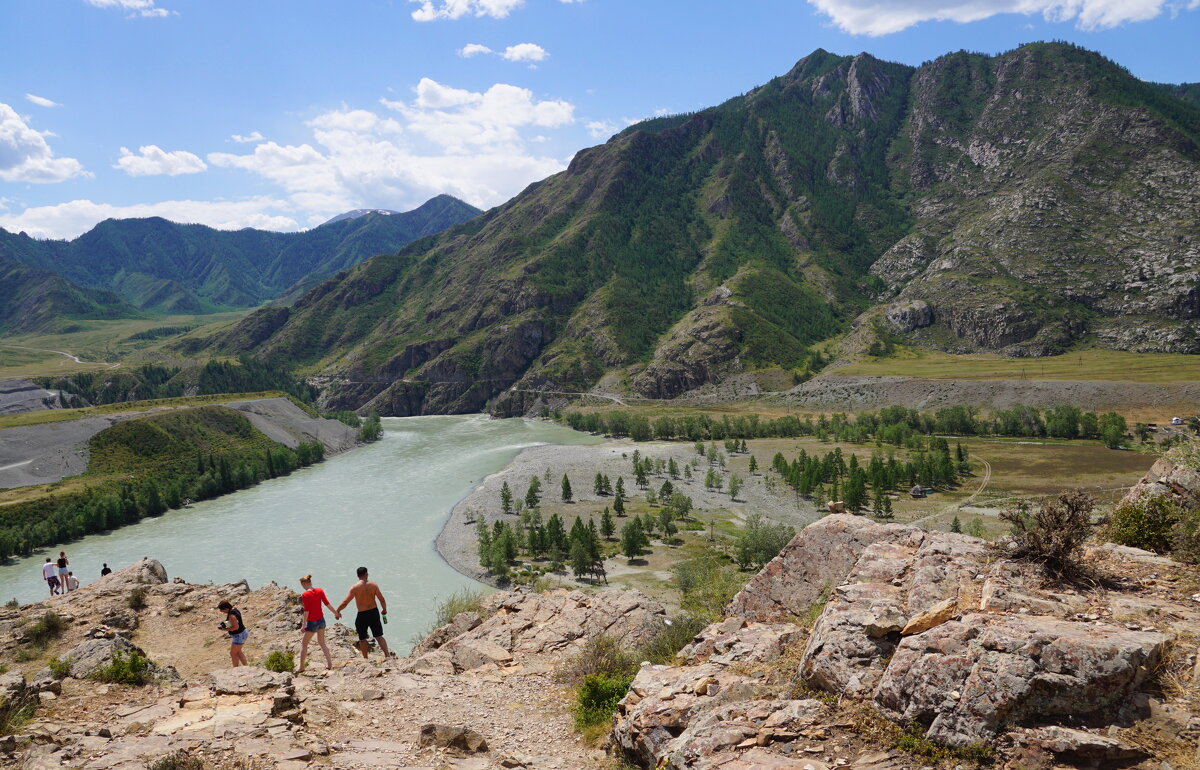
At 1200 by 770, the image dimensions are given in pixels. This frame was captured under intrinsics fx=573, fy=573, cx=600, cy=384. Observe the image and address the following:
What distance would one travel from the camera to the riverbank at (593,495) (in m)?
68.2

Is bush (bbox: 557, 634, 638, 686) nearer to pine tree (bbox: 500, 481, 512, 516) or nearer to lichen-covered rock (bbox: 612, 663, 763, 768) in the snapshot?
lichen-covered rock (bbox: 612, 663, 763, 768)

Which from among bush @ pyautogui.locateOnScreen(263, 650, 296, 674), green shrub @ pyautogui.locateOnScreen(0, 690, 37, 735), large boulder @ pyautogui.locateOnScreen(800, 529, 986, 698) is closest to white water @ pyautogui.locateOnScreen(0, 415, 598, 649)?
bush @ pyautogui.locateOnScreen(263, 650, 296, 674)

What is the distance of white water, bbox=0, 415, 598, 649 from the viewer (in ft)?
181

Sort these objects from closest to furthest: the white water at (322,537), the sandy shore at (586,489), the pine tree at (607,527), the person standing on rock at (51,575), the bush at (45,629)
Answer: the bush at (45,629), the person standing on rock at (51,575), the white water at (322,537), the sandy shore at (586,489), the pine tree at (607,527)

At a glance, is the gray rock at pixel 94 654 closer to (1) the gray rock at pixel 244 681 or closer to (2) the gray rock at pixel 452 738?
(1) the gray rock at pixel 244 681

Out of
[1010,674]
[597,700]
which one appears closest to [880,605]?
[1010,674]

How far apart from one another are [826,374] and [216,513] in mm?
150326

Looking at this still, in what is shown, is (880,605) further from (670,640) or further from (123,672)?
(123,672)

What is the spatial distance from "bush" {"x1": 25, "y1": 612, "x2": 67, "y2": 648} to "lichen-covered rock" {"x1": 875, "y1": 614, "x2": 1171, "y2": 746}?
25.3 metres

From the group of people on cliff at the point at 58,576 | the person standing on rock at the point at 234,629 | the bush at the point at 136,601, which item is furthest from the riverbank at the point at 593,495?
the person standing on rock at the point at 234,629

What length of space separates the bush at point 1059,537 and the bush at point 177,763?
45.4 feet

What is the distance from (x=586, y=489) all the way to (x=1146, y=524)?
3336 inches

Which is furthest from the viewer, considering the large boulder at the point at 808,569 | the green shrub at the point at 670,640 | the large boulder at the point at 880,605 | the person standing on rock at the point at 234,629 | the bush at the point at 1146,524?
the person standing on rock at the point at 234,629

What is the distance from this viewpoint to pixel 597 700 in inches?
497
